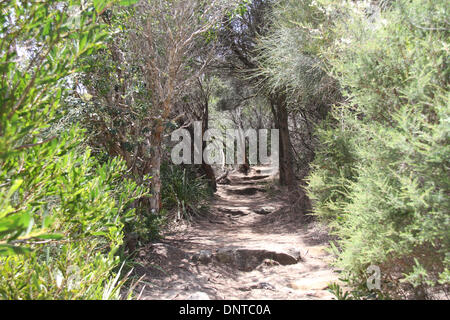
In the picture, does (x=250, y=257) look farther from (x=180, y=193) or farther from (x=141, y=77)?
(x=141, y=77)

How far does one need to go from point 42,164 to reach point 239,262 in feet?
12.6

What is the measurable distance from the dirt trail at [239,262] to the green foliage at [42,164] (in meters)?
1.09

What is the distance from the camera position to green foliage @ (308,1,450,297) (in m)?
2.44

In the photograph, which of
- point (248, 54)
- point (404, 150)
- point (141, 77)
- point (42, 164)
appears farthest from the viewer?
point (248, 54)

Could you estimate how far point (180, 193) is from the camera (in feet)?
27.0

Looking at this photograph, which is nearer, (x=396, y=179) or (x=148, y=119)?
(x=396, y=179)

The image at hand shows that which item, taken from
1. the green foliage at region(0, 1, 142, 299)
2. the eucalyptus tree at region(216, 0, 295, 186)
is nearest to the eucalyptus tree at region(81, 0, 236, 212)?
the green foliage at region(0, 1, 142, 299)

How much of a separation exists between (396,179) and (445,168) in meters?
0.47

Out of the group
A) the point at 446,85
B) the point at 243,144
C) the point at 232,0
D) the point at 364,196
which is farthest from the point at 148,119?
the point at 243,144

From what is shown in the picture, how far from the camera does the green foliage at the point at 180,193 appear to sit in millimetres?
8078

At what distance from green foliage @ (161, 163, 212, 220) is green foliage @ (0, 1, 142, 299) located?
516 centimetres

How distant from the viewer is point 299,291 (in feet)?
13.3

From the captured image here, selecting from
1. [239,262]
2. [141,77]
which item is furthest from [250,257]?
[141,77]
